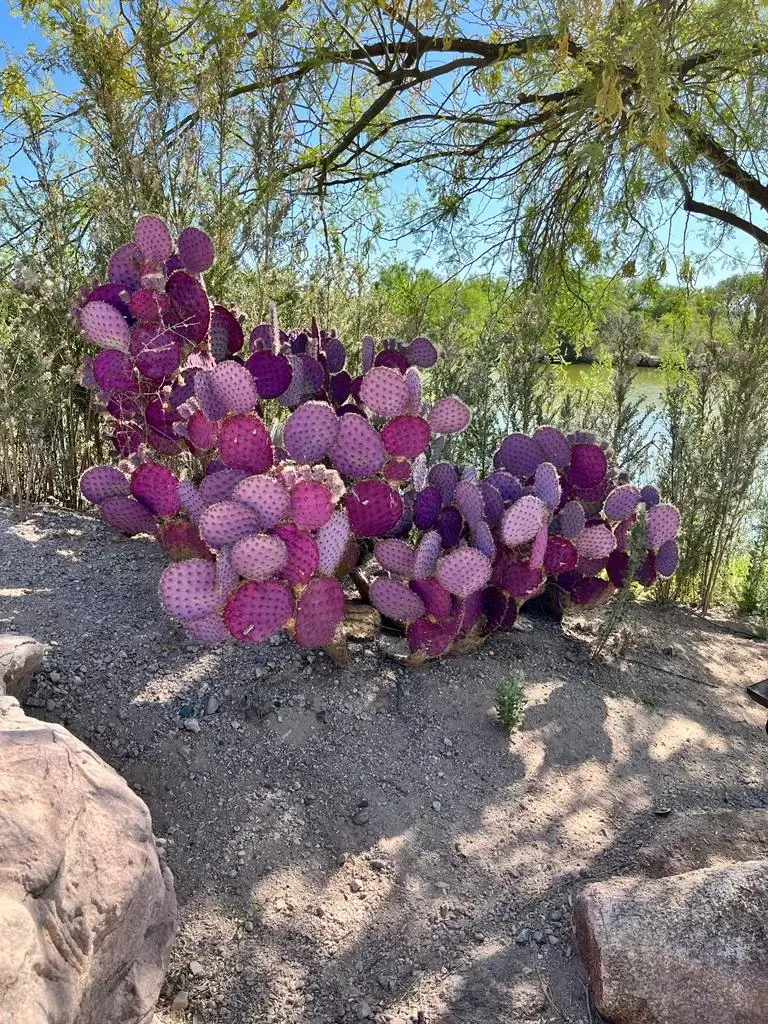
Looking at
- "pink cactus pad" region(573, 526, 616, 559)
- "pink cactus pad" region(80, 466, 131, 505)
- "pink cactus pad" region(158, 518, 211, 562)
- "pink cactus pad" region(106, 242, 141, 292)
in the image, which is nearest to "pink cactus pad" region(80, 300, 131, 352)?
"pink cactus pad" region(106, 242, 141, 292)

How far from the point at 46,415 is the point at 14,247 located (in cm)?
112

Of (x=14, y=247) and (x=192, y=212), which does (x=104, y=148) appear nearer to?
(x=192, y=212)

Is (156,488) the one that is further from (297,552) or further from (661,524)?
(661,524)

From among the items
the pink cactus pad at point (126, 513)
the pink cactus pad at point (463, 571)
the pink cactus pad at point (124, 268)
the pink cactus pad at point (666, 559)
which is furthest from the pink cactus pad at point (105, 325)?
the pink cactus pad at point (666, 559)

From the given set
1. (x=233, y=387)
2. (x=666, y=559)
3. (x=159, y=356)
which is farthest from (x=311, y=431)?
(x=666, y=559)

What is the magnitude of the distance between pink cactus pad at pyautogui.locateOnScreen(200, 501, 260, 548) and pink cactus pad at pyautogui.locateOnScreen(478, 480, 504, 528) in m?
0.87

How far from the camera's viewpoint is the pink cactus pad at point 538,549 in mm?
2658

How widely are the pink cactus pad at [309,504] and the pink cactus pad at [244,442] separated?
18cm

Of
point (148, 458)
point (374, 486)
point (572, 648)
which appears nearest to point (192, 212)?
point (148, 458)

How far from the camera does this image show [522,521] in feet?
8.55

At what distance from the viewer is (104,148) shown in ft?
13.6

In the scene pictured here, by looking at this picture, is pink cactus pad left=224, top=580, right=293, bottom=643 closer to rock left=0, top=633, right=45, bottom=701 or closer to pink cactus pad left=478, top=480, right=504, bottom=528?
rock left=0, top=633, right=45, bottom=701

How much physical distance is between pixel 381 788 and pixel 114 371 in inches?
73.4

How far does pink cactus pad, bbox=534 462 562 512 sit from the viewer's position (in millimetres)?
2771
